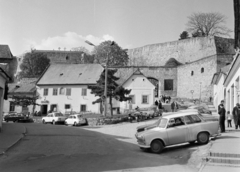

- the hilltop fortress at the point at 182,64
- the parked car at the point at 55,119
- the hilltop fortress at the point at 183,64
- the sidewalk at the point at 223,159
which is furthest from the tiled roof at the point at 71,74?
the sidewalk at the point at 223,159

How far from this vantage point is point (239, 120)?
15.1 meters

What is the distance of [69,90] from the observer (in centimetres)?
4538

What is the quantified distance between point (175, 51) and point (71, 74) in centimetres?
3233

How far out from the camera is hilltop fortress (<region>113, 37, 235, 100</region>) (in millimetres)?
52531

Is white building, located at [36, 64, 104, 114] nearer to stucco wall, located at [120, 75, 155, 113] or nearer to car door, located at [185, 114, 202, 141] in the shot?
stucco wall, located at [120, 75, 155, 113]

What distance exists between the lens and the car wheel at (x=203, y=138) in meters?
12.9

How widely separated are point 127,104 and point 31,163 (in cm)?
3209

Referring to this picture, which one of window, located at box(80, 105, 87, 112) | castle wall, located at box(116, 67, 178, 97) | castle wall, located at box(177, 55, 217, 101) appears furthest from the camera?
castle wall, located at box(116, 67, 178, 97)

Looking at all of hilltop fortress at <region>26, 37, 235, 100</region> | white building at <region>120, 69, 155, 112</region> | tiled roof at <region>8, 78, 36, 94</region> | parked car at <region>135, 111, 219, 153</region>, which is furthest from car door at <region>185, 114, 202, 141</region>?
tiled roof at <region>8, 78, 36, 94</region>

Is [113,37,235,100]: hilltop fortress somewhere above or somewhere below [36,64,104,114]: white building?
above

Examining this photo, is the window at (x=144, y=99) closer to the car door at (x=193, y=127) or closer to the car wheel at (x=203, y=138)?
the car door at (x=193, y=127)

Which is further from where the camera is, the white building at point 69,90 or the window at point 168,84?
the window at point 168,84

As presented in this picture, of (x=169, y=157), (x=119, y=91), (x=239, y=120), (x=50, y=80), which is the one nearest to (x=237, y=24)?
(x=239, y=120)

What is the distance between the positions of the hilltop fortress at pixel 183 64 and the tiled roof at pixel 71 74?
9.22 metres
